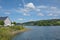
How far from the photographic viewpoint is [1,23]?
191 ft

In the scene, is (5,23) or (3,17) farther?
(3,17)

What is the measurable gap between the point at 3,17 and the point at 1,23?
7035 mm

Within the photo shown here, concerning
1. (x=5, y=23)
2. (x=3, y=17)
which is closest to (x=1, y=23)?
(x=5, y=23)

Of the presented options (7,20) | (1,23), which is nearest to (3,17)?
(7,20)

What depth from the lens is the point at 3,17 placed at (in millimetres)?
65000

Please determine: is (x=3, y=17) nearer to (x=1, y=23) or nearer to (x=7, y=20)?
(x=7, y=20)

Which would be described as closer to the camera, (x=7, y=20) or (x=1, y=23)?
(x=1, y=23)

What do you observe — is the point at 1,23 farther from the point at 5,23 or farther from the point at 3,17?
the point at 3,17

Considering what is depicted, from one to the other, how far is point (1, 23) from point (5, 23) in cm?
272

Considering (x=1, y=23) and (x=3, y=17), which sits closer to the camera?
(x=1, y=23)

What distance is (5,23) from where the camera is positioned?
60.8m

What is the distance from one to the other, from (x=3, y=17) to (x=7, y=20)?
9.73 feet
